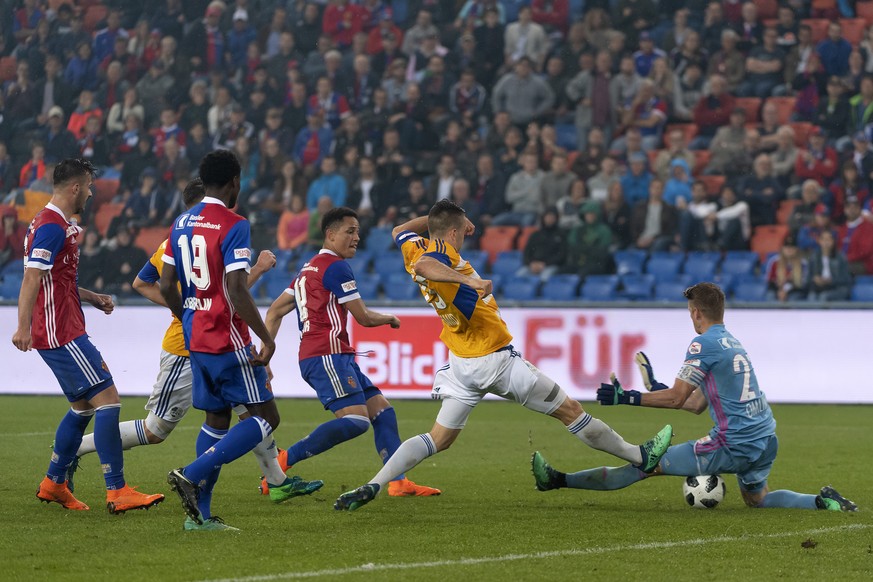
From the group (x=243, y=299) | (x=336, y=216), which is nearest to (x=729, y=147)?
(x=336, y=216)

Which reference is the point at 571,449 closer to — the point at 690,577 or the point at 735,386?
the point at 735,386

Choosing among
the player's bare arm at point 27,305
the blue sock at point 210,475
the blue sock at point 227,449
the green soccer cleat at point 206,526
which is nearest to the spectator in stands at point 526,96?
the player's bare arm at point 27,305

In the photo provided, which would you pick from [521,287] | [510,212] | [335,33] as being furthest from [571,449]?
[335,33]

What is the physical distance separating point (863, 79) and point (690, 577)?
16.1 meters

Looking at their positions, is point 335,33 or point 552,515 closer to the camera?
point 552,515

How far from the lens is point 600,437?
8016 millimetres

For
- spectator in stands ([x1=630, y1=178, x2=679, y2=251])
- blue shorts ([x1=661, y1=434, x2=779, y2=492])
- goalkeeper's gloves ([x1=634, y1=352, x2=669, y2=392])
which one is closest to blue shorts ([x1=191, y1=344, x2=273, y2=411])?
goalkeeper's gloves ([x1=634, y1=352, x2=669, y2=392])

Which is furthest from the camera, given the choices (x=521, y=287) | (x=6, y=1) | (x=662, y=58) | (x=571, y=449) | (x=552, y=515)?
(x=6, y=1)

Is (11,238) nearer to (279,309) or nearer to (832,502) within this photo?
(279,309)

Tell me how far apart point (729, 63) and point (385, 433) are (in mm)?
14262

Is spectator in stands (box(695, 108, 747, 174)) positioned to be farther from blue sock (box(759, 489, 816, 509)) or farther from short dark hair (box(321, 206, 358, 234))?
blue sock (box(759, 489, 816, 509))

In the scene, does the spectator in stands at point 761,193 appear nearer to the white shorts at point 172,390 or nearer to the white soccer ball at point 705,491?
the white soccer ball at point 705,491

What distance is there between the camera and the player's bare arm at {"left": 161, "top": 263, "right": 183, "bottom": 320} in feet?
22.8

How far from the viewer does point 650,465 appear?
7949mm
